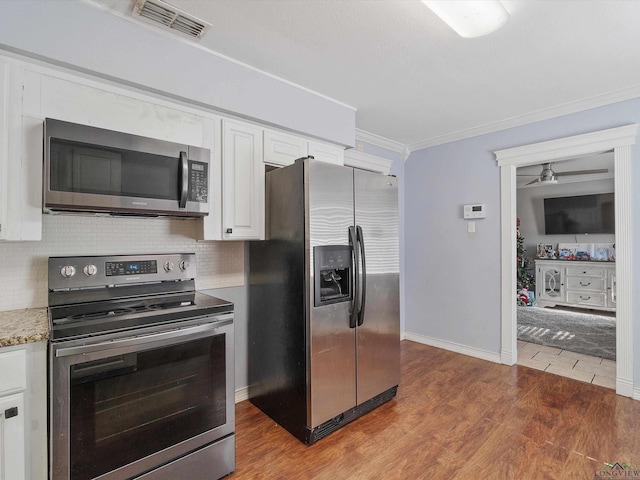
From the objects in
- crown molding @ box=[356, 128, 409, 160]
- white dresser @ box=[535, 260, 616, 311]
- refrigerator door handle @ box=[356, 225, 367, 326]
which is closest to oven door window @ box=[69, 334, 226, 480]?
refrigerator door handle @ box=[356, 225, 367, 326]

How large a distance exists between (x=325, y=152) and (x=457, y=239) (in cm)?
197

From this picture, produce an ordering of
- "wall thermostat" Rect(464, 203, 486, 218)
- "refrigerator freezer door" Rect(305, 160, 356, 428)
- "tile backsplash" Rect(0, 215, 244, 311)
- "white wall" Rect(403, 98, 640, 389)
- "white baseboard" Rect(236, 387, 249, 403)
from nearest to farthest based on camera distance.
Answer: "tile backsplash" Rect(0, 215, 244, 311)
"refrigerator freezer door" Rect(305, 160, 356, 428)
"white baseboard" Rect(236, 387, 249, 403)
"white wall" Rect(403, 98, 640, 389)
"wall thermostat" Rect(464, 203, 486, 218)

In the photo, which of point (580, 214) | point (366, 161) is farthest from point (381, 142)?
point (580, 214)

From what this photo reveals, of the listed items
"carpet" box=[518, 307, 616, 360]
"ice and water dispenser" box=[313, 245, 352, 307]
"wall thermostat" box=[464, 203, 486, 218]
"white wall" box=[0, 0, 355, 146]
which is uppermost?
"white wall" box=[0, 0, 355, 146]

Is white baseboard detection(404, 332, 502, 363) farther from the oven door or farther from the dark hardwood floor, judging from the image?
the oven door

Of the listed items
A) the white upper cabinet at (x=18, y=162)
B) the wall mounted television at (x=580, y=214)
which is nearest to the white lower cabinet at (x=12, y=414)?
the white upper cabinet at (x=18, y=162)

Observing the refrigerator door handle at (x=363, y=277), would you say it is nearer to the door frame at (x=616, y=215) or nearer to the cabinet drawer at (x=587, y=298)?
the door frame at (x=616, y=215)

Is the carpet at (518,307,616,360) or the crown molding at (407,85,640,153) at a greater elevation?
the crown molding at (407,85,640,153)

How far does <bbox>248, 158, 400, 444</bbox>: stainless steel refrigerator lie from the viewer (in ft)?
6.77

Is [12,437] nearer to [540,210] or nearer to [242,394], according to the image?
[242,394]

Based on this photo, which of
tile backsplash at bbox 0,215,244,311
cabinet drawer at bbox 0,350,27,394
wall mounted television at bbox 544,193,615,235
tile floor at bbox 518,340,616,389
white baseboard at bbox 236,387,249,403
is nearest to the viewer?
cabinet drawer at bbox 0,350,27,394

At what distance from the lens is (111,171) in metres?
1.66

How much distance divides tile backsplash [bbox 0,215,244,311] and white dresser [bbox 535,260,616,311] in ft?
20.1

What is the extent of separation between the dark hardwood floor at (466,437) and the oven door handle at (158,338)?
0.83 meters
